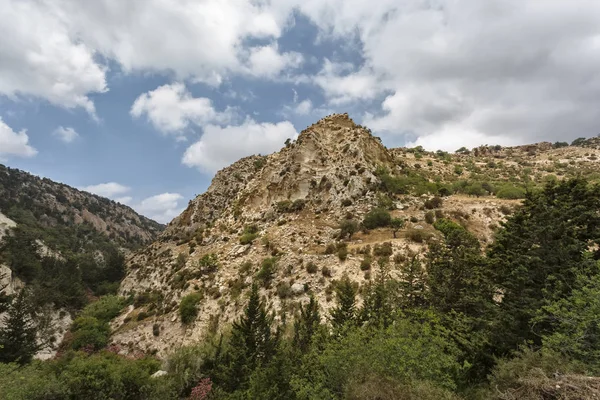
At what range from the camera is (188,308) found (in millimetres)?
30531

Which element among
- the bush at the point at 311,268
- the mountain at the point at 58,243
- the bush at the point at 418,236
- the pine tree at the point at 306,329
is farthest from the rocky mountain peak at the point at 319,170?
the mountain at the point at 58,243

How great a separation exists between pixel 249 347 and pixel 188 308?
12.0 metres

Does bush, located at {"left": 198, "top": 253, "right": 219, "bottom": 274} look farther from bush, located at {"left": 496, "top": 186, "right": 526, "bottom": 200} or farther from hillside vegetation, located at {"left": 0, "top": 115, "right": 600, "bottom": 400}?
bush, located at {"left": 496, "top": 186, "right": 526, "bottom": 200}

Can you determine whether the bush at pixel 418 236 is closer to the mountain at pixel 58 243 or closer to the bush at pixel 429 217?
the bush at pixel 429 217

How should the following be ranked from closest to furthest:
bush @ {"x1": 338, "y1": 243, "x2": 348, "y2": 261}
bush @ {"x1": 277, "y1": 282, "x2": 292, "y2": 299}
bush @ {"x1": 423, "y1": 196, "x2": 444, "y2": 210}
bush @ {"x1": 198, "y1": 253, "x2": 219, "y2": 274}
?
bush @ {"x1": 277, "y1": 282, "x2": 292, "y2": 299} → bush @ {"x1": 338, "y1": 243, "x2": 348, "y2": 261} → bush @ {"x1": 198, "y1": 253, "x2": 219, "y2": 274} → bush @ {"x1": 423, "y1": 196, "x2": 444, "y2": 210}

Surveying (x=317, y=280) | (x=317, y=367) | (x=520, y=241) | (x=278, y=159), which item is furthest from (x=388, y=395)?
(x=278, y=159)

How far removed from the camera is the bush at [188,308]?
3024 centimetres

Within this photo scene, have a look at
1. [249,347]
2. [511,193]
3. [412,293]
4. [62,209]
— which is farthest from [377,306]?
[62,209]

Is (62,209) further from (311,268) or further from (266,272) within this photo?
(311,268)

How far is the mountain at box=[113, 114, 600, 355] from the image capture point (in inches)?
1155

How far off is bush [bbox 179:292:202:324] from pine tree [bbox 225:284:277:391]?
31.6ft

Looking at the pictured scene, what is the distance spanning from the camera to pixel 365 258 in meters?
28.6

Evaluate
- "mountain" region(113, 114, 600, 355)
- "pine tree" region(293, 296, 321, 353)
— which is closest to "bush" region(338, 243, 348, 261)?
"mountain" region(113, 114, 600, 355)

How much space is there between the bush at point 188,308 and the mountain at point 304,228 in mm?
283
